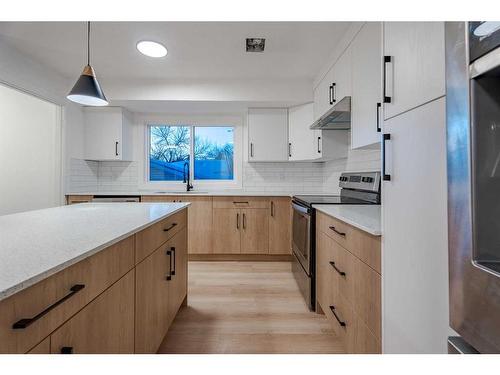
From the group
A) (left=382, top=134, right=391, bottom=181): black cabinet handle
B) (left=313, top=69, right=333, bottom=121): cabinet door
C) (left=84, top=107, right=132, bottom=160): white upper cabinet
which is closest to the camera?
(left=382, top=134, right=391, bottom=181): black cabinet handle

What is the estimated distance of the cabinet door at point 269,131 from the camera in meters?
3.63

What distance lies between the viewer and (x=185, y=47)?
8.14 feet

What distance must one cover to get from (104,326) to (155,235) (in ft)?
1.87

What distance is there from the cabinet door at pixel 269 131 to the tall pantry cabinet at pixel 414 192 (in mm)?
2501

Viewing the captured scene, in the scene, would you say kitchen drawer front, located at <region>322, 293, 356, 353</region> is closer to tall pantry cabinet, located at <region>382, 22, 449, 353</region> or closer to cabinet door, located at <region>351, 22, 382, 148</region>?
tall pantry cabinet, located at <region>382, 22, 449, 353</region>

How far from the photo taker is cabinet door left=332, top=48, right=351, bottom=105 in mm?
2188

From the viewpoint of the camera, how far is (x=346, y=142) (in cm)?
308

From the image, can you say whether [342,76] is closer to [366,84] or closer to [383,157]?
[366,84]

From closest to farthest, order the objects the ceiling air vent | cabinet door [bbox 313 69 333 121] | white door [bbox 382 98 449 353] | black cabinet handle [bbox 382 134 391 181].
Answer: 1. white door [bbox 382 98 449 353]
2. black cabinet handle [bbox 382 134 391 181]
3. the ceiling air vent
4. cabinet door [bbox 313 69 333 121]

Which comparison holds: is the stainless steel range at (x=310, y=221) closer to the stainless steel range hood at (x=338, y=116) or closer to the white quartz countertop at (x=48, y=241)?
the stainless steel range hood at (x=338, y=116)

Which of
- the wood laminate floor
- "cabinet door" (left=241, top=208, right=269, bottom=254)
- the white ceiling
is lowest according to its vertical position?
the wood laminate floor

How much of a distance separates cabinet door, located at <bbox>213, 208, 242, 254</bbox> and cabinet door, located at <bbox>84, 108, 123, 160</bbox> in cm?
164

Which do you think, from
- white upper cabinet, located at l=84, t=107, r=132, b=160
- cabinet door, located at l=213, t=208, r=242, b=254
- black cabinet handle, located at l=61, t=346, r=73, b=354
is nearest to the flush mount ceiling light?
white upper cabinet, located at l=84, t=107, r=132, b=160

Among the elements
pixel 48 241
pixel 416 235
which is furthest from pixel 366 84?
pixel 48 241
